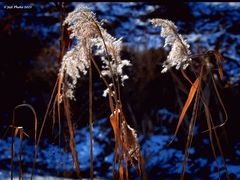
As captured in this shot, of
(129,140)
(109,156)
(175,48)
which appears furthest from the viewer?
(109,156)

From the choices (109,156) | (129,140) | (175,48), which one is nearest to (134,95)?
(109,156)

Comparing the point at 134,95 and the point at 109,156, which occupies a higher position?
the point at 134,95

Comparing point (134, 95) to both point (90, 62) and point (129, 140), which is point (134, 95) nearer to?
point (129, 140)

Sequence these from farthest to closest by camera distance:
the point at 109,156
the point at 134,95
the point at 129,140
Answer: the point at 134,95 → the point at 109,156 → the point at 129,140

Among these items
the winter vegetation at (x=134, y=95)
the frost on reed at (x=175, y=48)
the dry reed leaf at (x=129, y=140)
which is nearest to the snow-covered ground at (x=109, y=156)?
the winter vegetation at (x=134, y=95)

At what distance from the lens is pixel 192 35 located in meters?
5.69

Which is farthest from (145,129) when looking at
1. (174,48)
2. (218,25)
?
(174,48)

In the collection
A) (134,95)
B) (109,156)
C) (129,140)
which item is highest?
(134,95)

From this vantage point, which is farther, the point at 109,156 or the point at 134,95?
the point at 134,95

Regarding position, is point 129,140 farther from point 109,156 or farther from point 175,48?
point 109,156

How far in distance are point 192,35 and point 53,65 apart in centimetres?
190

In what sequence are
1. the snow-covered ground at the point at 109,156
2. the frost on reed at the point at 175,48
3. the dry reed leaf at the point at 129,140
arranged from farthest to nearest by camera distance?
the snow-covered ground at the point at 109,156, the dry reed leaf at the point at 129,140, the frost on reed at the point at 175,48

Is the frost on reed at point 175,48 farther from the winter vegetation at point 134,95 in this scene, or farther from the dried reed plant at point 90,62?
the winter vegetation at point 134,95

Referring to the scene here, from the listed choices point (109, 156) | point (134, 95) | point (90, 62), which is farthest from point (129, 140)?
point (134, 95)
